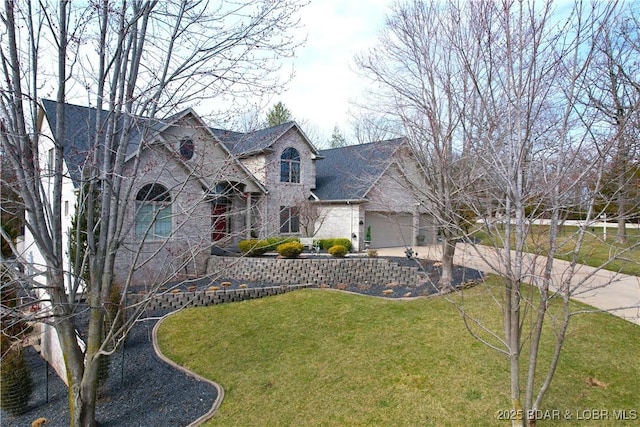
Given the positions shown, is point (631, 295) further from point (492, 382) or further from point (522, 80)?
point (522, 80)

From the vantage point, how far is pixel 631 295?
9.34m

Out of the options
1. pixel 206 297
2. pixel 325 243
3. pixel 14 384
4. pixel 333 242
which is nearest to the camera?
pixel 14 384

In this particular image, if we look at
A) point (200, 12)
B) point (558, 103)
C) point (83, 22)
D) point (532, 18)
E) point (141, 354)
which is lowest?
point (141, 354)

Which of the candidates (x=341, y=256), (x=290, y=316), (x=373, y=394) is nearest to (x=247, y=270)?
(x=341, y=256)

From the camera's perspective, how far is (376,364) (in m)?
6.18

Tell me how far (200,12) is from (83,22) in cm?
135

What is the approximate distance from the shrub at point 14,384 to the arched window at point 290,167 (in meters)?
12.9

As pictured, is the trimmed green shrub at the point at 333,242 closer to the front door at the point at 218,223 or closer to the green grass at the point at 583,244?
the front door at the point at 218,223

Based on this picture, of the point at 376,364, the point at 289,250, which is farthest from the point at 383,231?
the point at 376,364

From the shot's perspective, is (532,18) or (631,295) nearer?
(532,18)

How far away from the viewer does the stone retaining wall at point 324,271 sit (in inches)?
486

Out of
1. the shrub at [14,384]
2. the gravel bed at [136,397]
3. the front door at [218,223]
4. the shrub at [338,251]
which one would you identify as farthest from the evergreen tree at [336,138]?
the shrub at [14,384]

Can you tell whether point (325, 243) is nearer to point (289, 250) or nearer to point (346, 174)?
point (289, 250)

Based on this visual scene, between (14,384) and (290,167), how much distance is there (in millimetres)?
13708
